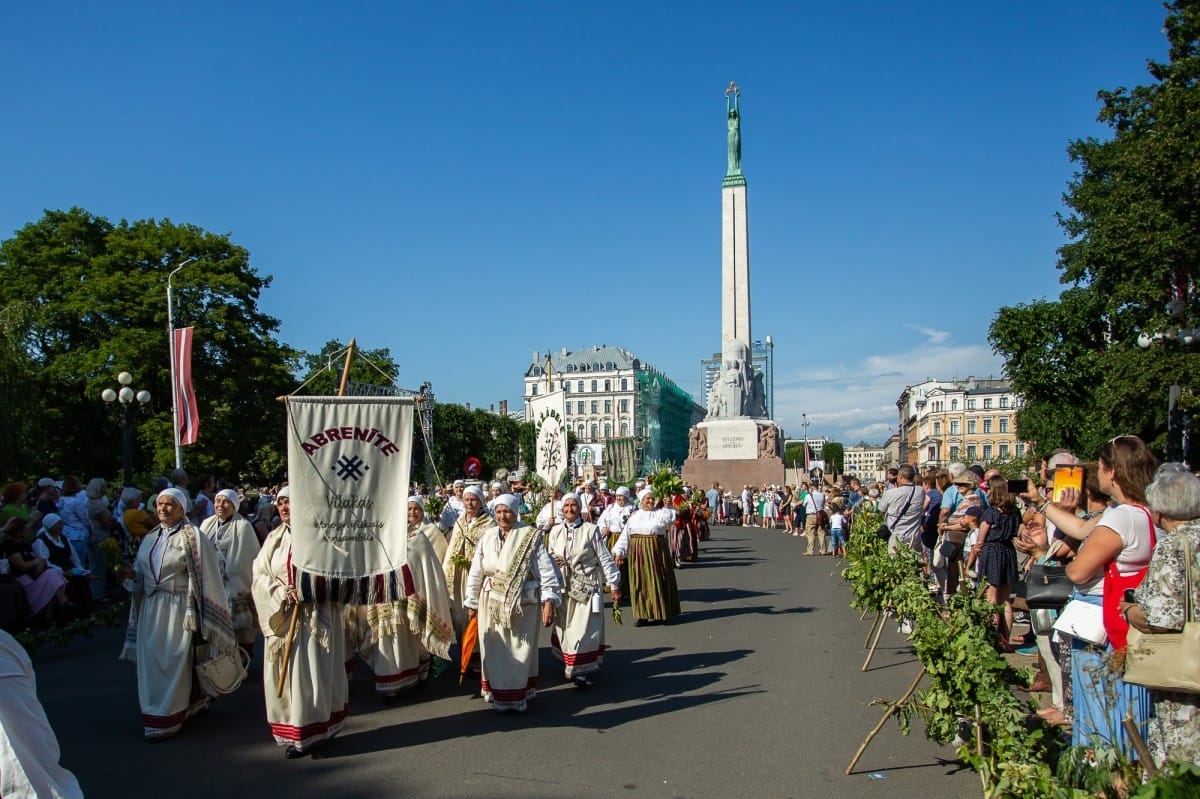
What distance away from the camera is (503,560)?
24.1 ft

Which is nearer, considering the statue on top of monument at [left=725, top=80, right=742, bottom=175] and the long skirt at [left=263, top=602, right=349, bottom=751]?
the long skirt at [left=263, top=602, right=349, bottom=751]

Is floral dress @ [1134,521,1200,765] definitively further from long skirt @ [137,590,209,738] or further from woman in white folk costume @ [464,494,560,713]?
long skirt @ [137,590,209,738]

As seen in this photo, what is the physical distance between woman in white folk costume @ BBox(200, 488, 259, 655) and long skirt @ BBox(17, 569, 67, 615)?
12.1 feet

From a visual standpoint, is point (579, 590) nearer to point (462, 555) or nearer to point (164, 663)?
point (462, 555)

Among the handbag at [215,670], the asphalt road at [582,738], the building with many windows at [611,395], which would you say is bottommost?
the asphalt road at [582,738]

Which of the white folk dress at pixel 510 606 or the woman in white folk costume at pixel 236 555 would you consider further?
the woman in white folk costume at pixel 236 555

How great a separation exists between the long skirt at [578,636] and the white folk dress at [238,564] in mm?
2471

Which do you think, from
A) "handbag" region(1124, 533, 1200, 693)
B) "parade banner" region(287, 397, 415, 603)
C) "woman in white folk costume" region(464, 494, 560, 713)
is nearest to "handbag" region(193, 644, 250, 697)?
"parade banner" region(287, 397, 415, 603)

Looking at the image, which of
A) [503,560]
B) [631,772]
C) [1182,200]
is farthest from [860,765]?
[1182,200]

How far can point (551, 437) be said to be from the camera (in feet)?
50.7

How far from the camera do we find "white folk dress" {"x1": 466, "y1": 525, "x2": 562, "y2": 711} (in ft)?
23.4

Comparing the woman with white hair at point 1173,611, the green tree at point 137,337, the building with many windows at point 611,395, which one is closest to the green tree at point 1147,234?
the woman with white hair at point 1173,611

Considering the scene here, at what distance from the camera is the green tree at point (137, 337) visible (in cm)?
3003

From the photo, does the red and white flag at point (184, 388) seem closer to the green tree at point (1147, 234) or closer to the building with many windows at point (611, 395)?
the green tree at point (1147, 234)
